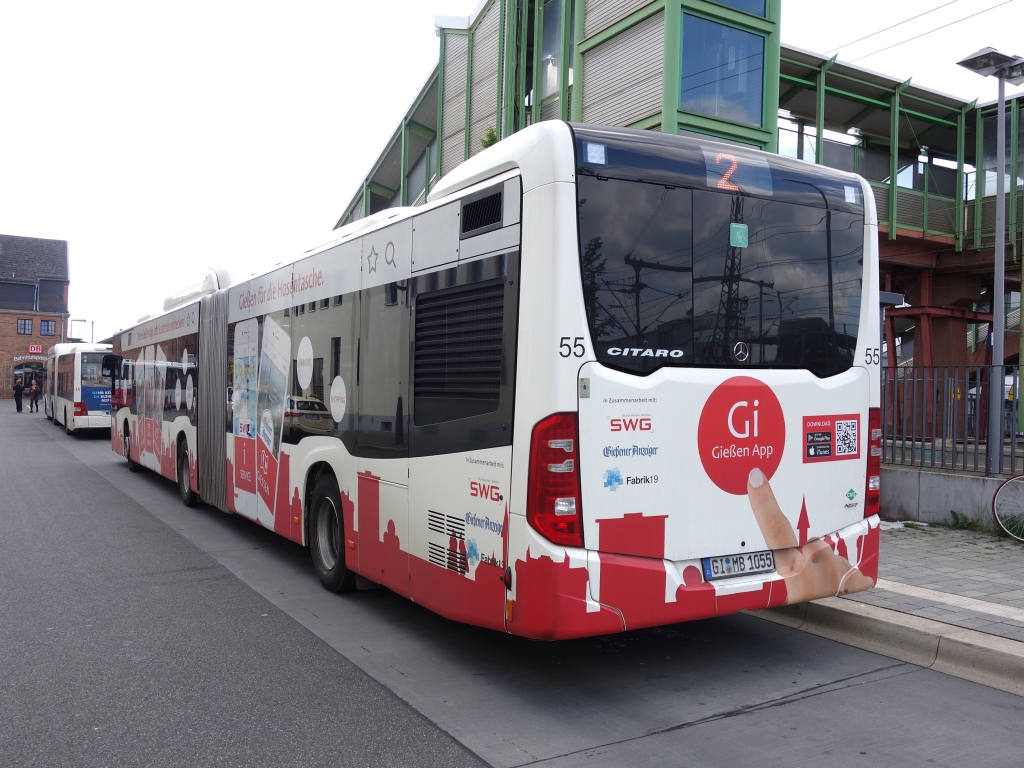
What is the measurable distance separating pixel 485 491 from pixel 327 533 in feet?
9.49

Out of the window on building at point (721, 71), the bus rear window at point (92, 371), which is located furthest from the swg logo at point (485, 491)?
the bus rear window at point (92, 371)

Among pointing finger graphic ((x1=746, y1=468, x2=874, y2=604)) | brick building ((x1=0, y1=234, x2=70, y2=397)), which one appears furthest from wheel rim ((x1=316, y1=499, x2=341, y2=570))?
brick building ((x1=0, y1=234, x2=70, y2=397))

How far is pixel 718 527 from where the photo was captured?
478 centimetres

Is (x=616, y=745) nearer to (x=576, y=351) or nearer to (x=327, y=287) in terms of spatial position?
(x=576, y=351)

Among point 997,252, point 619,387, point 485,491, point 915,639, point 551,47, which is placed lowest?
point 915,639

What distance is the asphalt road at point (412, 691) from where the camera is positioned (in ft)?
13.1

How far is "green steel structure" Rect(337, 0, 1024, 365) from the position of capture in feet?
49.1

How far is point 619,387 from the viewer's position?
175 inches

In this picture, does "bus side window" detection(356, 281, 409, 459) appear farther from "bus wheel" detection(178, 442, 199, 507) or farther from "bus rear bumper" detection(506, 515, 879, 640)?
"bus wheel" detection(178, 442, 199, 507)

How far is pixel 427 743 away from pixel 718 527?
194 centimetres

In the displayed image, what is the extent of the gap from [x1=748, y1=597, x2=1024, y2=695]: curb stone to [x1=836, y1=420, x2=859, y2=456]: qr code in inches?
47.1

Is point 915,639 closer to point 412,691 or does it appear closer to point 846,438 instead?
point 846,438

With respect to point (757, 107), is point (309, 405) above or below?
below

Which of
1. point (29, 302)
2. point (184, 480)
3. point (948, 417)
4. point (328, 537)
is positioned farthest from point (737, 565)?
point (29, 302)
